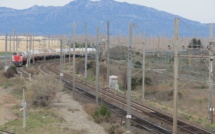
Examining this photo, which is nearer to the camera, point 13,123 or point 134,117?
point 13,123

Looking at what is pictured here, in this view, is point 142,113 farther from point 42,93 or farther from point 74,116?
point 42,93

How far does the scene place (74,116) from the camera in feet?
90.8

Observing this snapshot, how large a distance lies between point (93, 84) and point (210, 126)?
21562 millimetres

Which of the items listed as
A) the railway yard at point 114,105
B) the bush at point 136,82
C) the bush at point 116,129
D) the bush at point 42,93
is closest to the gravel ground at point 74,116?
the railway yard at point 114,105

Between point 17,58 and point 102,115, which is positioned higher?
point 17,58

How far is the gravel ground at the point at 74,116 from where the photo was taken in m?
23.9

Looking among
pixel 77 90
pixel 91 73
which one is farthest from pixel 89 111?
pixel 91 73

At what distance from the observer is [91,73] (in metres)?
58.0

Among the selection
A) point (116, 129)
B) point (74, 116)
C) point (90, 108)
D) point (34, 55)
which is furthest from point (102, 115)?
point (34, 55)

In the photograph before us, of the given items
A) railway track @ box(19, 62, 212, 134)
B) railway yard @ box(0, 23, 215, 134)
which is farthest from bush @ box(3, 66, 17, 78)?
railway track @ box(19, 62, 212, 134)

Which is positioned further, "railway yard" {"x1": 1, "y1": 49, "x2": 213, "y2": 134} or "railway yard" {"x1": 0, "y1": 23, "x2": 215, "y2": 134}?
"railway yard" {"x1": 1, "y1": 49, "x2": 213, "y2": 134}

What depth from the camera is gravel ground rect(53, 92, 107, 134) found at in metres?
23.9

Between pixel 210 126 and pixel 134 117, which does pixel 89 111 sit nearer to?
pixel 134 117

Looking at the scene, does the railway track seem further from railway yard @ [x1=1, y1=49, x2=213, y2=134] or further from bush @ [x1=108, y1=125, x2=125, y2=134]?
bush @ [x1=108, y1=125, x2=125, y2=134]
